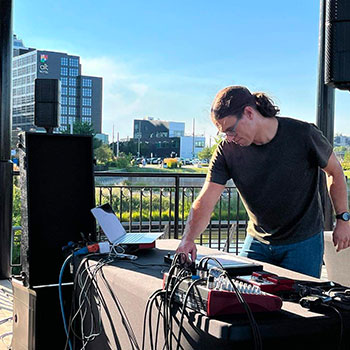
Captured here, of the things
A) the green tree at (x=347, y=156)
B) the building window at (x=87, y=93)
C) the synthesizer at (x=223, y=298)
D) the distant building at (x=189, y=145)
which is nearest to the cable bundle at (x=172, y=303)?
the synthesizer at (x=223, y=298)

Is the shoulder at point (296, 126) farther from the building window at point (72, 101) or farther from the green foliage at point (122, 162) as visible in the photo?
the building window at point (72, 101)

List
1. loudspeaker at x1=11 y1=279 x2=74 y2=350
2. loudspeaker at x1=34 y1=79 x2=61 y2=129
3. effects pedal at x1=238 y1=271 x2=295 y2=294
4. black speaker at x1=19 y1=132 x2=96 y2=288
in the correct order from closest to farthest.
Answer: effects pedal at x1=238 y1=271 x2=295 y2=294 < loudspeaker at x1=11 y1=279 x2=74 y2=350 < black speaker at x1=19 y1=132 x2=96 y2=288 < loudspeaker at x1=34 y1=79 x2=61 y2=129

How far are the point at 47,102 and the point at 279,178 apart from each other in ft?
4.52

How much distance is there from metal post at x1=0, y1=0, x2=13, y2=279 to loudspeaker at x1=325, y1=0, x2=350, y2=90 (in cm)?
293

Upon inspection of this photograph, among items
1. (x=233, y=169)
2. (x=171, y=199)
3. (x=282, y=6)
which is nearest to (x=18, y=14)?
(x=171, y=199)

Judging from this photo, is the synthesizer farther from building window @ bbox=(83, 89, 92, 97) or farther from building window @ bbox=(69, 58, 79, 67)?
building window @ bbox=(69, 58, 79, 67)

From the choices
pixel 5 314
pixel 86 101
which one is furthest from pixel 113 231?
pixel 86 101

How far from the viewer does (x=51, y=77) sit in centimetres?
282

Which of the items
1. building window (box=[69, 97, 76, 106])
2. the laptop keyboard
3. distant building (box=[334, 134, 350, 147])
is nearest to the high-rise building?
building window (box=[69, 97, 76, 106])

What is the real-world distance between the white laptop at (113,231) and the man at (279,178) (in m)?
0.31

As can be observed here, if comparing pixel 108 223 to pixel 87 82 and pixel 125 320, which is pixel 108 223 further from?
pixel 87 82

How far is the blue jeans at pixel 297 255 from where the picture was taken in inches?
77.3

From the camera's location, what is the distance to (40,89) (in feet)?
8.91

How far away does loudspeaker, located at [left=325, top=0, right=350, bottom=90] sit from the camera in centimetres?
155
